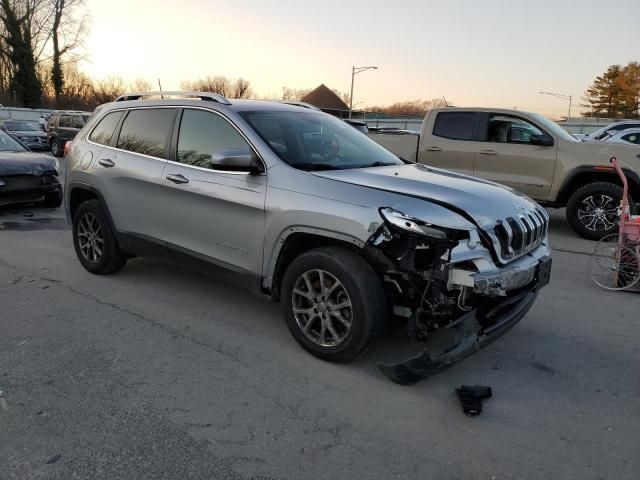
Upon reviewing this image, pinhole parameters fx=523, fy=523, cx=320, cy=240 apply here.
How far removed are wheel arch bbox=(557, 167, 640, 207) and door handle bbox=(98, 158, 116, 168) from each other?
6.76m

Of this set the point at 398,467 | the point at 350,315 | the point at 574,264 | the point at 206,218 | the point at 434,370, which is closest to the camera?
the point at 398,467

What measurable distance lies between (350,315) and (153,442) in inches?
55.2

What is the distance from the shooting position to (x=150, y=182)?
4.71m

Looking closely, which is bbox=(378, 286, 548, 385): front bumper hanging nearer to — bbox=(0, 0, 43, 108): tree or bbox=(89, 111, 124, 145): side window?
bbox=(89, 111, 124, 145): side window

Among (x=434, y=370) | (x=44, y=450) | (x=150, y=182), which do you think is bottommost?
(x=44, y=450)

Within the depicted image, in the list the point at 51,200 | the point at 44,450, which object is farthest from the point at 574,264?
the point at 51,200

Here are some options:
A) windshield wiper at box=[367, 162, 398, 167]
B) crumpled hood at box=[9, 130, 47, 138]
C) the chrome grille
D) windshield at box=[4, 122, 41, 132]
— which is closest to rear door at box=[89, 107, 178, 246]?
windshield wiper at box=[367, 162, 398, 167]

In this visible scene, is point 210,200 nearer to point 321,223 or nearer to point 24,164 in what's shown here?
point 321,223

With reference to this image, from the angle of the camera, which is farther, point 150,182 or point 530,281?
point 150,182

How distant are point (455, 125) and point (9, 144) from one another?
27.0 feet

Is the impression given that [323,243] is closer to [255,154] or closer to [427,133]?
[255,154]

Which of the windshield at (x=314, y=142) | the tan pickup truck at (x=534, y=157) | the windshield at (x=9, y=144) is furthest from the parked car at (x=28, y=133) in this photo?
the windshield at (x=314, y=142)

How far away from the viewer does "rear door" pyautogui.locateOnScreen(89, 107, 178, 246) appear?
471 cm

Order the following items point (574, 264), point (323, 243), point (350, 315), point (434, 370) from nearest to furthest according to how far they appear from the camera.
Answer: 1. point (434, 370)
2. point (350, 315)
3. point (323, 243)
4. point (574, 264)
